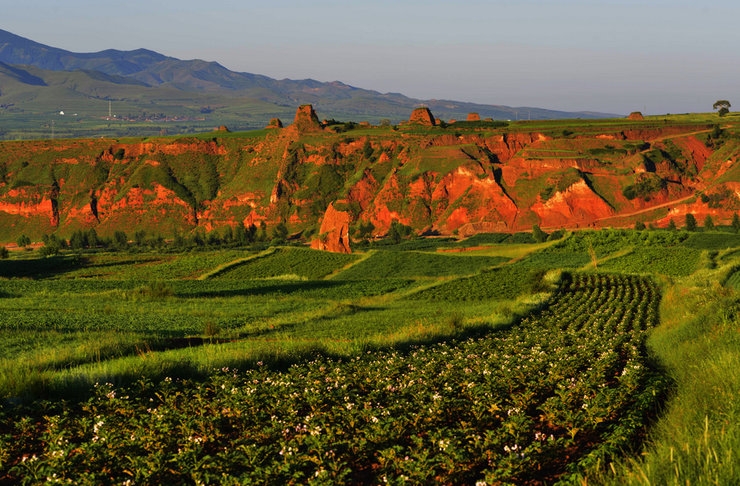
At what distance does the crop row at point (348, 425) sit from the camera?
10430mm

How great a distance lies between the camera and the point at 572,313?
42.7 meters

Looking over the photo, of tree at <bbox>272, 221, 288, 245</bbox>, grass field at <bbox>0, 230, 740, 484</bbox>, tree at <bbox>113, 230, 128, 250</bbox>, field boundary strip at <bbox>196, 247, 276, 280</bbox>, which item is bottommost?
tree at <bbox>113, 230, 128, 250</bbox>

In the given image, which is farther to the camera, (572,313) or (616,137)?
(616,137)

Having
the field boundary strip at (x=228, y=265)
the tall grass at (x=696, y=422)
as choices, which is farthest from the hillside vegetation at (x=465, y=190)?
the tall grass at (x=696, y=422)

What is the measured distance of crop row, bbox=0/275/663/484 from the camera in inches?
411

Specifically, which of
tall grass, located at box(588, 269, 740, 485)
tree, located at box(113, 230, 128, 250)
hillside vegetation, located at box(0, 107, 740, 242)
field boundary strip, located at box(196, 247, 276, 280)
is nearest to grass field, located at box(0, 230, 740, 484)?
tall grass, located at box(588, 269, 740, 485)

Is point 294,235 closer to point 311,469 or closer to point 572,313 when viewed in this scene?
point 572,313

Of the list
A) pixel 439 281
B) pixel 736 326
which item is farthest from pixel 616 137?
pixel 736 326

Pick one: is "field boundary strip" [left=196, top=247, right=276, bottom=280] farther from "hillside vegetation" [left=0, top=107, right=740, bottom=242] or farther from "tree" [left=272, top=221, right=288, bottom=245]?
"hillside vegetation" [left=0, top=107, right=740, bottom=242]

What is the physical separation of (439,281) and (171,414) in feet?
186

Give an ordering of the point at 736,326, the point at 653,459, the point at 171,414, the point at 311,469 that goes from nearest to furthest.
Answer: the point at 653,459 → the point at 311,469 → the point at 171,414 → the point at 736,326

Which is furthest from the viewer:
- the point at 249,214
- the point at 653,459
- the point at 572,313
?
the point at 249,214

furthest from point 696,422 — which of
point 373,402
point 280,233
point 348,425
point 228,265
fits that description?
point 280,233

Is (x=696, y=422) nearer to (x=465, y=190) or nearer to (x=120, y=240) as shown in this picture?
(x=465, y=190)
